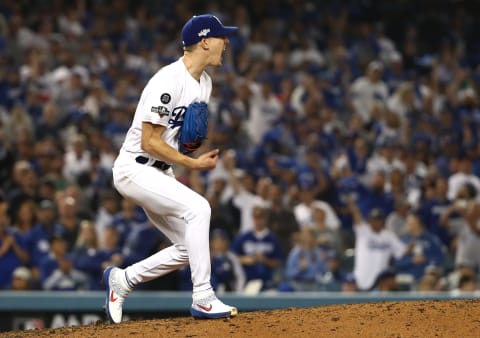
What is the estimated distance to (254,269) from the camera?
982 cm

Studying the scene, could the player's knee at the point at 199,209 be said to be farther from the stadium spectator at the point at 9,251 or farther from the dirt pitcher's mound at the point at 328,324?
the stadium spectator at the point at 9,251

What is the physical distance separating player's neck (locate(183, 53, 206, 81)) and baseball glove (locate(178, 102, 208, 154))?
0.59 ft

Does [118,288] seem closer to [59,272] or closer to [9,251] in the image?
[59,272]

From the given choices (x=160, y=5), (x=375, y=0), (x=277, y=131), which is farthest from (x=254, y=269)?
(x=375, y=0)

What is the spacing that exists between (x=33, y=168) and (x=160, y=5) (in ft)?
16.3

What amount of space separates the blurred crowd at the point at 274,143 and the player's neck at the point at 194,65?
12.8 ft

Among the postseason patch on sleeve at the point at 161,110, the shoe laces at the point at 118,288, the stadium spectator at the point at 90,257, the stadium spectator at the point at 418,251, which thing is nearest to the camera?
the postseason patch on sleeve at the point at 161,110

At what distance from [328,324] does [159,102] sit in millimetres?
1558

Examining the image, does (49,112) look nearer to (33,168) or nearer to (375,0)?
(33,168)

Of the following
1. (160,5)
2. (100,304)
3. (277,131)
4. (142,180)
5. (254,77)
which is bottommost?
(100,304)

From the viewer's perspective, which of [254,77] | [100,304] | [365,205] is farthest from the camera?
[254,77]

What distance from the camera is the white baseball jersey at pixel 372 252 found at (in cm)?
989

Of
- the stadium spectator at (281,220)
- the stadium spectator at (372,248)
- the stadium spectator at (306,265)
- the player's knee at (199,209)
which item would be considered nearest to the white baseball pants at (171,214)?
the player's knee at (199,209)

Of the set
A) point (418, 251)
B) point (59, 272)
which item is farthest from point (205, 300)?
point (418, 251)
